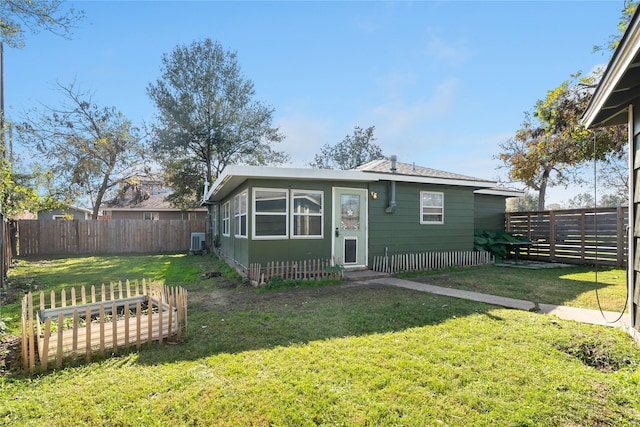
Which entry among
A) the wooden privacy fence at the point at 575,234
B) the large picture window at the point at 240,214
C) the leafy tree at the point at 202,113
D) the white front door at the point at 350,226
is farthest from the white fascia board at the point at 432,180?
the leafy tree at the point at 202,113

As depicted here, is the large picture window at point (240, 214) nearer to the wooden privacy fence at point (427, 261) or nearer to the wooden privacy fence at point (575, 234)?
the wooden privacy fence at point (427, 261)

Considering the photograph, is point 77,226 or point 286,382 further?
point 77,226

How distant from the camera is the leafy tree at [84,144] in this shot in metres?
17.4

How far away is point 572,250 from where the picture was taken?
10898 millimetres

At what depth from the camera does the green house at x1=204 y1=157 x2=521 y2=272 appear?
766 cm

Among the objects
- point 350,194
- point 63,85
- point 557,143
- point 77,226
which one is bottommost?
point 77,226

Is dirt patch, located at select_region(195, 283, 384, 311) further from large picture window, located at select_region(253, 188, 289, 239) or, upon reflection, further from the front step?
large picture window, located at select_region(253, 188, 289, 239)

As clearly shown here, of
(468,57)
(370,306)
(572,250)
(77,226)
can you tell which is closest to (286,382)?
(370,306)

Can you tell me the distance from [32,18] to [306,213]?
601 centimetres

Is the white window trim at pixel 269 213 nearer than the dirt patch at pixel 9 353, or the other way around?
the dirt patch at pixel 9 353

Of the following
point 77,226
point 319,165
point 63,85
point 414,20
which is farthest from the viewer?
point 319,165

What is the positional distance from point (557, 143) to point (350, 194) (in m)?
9.11

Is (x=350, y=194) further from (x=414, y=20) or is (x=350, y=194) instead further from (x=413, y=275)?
(x=414, y=20)

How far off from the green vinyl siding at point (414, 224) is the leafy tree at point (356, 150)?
21.9 meters
